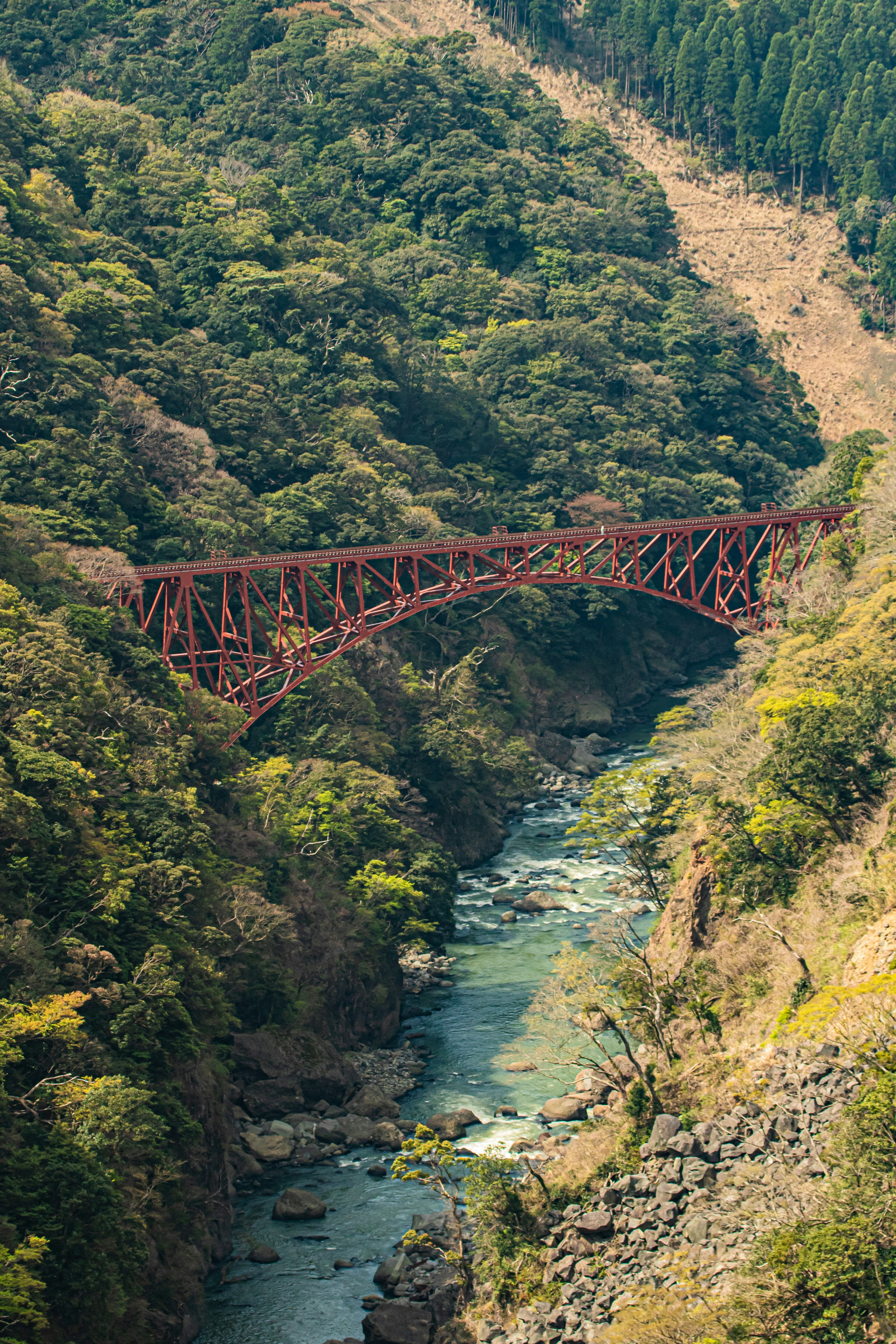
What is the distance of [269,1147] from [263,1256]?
163 inches

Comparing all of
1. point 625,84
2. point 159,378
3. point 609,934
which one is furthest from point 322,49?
point 609,934

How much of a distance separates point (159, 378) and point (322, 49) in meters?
47.2

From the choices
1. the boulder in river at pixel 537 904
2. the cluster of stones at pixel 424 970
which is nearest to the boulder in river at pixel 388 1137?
the cluster of stones at pixel 424 970

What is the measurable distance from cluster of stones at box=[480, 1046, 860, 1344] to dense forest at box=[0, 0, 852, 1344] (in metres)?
7.38

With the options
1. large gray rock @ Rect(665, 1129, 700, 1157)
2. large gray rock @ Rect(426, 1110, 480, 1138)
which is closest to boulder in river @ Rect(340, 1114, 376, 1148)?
large gray rock @ Rect(426, 1110, 480, 1138)

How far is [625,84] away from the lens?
367 ft

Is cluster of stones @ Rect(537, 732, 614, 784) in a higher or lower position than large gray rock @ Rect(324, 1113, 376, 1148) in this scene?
higher

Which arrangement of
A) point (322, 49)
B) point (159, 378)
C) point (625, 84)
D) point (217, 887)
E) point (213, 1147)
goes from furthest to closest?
point (625, 84) < point (322, 49) < point (159, 378) < point (217, 887) < point (213, 1147)

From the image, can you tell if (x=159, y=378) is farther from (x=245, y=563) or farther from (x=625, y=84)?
(x=625, y=84)

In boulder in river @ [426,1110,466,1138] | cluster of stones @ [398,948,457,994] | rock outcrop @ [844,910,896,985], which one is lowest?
cluster of stones @ [398,948,457,994]

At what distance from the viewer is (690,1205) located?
21578 mm

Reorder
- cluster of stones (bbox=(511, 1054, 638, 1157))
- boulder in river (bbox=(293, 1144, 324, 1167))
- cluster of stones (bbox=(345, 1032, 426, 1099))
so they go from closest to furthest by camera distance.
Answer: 1. cluster of stones (bbox=(511, 1054, 638, 1157))
2. boulder in river (bbox=(293, 1144, 324, 1167))
3. cluster of stones (bbox=(345, 1032, 426, 1099))

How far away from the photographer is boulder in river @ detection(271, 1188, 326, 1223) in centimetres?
2912

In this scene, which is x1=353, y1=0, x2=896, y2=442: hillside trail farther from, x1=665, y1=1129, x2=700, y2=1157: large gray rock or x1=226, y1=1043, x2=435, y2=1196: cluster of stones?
x1=665, y1=1129, x2=700, y2=1157: large gray rock
